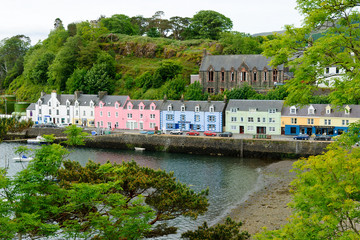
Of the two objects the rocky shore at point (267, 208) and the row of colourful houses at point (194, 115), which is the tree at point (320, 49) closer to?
the rocky shore at point (267, 208)

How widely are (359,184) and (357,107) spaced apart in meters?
44.7

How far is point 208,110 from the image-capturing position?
57750 mm

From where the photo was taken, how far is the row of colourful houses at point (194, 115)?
5191 centimetres

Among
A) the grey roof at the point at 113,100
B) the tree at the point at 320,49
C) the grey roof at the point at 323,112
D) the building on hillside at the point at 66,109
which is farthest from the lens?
the building on hillside at the point at 66,109

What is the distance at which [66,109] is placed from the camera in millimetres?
68875

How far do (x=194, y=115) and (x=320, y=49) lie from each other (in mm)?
46936

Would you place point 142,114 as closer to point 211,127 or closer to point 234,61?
point 211,127

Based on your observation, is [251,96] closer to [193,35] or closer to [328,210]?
[193,35]

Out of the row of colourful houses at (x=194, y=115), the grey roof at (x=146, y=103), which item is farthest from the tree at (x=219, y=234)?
the grey roof at (x=146, y=103)

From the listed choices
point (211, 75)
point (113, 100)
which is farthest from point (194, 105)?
point (113, 100)

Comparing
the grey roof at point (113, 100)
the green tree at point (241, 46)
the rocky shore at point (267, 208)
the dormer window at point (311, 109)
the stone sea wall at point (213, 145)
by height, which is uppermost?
the green tree at point (241, 46)

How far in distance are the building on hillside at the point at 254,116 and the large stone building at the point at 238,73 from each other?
1081 centimetres

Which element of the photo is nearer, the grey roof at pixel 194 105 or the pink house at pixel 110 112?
the grey roof at pixel 194 105

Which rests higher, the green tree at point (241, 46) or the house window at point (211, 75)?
the green tree at point (241, 46)
